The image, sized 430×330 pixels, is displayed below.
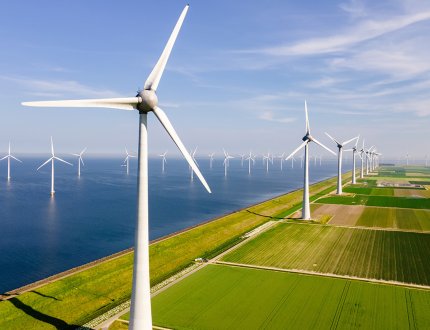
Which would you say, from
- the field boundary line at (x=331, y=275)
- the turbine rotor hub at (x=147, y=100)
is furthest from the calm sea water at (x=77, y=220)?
the turbine rotor hub at (x=147, y=100)

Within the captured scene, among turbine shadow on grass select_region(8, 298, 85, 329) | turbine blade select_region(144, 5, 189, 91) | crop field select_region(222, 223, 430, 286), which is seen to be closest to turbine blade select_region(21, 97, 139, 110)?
turbine blade select_region(144, 5, 189, 91)

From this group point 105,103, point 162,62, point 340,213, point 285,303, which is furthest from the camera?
point 340,213

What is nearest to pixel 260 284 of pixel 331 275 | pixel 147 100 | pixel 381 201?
pixel 331 275

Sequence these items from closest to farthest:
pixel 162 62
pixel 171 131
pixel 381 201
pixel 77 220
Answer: pixel 162 62, pixel 171 131, pixel 77 220, pixel 381 201

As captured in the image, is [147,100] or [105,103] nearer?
[147,100]

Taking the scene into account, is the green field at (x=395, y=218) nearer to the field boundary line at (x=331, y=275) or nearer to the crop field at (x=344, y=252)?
the crop field at (x=344, y=252)

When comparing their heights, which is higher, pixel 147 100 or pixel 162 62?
pixel 162 62

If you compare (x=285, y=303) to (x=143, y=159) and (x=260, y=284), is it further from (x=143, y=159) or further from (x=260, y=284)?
(x=143, y=159)
